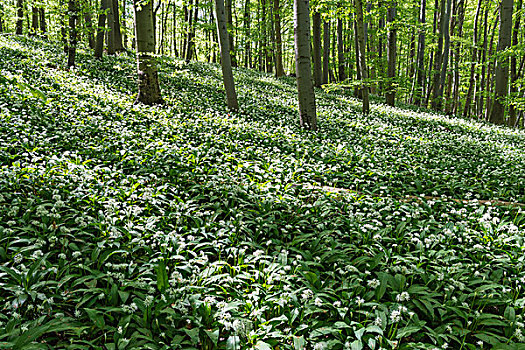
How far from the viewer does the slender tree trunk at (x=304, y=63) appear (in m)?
8.97

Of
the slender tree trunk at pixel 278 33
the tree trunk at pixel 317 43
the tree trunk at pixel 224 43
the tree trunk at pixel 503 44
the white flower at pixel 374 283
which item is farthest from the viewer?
the slender tree trunk at pixel 278 33

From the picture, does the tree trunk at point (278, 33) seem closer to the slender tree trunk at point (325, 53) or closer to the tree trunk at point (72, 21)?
the slender tree trunk at point (325, 53)

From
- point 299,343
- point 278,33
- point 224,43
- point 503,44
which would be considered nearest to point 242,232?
point 299,343

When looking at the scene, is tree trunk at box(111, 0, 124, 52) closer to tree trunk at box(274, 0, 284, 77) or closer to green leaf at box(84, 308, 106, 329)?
tree trunk at box(274, 0, 284, 77)

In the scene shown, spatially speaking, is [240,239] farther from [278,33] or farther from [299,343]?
[278,33]

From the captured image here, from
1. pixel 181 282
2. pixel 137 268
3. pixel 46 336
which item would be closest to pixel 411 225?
pixel 181 282

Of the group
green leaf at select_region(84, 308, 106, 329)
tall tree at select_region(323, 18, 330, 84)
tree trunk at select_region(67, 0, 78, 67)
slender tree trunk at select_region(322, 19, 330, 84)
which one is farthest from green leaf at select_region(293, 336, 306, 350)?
tall tree at select_region(323, 18, 330, 84)

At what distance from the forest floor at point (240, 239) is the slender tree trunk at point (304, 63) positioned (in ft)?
4.83

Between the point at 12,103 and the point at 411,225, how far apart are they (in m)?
8.83

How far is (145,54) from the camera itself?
9.37 meters

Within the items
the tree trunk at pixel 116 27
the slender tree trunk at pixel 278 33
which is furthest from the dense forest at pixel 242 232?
the slender tree trunk at pixel 278 33

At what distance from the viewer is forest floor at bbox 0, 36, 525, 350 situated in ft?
9.36

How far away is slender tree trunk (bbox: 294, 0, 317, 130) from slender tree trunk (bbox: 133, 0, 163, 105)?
4.15 meters

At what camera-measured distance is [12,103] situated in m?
7.56
